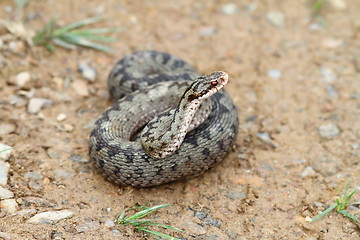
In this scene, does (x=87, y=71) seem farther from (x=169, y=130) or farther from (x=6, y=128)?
(x=169, y=130)

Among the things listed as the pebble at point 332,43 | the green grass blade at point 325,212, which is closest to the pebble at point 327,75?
the pebble at point 332,43

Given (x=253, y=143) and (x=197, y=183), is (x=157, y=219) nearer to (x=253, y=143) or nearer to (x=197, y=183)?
(x=197, y=183)

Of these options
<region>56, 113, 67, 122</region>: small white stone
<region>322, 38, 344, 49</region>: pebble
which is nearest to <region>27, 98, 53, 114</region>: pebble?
<region>56, 113, 67, 122</region>: small white stone

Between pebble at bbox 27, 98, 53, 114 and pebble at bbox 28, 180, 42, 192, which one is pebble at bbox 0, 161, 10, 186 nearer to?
pebble at bbox 28, 180, 42, 192

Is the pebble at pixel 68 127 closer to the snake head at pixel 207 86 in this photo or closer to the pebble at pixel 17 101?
the pebble at pixel 17 101

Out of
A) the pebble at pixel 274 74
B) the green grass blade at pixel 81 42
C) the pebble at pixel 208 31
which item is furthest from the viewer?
the pebble at pixel 208 31

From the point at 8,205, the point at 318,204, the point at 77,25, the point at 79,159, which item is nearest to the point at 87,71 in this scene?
the point at 77,25
